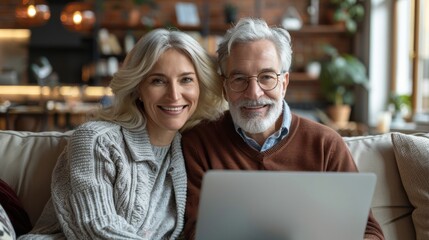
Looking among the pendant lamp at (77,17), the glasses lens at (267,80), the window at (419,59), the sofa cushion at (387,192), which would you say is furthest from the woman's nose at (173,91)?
the pendant lamp at (77,17)

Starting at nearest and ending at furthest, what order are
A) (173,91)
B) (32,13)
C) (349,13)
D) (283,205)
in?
1. (283,205)
2. (173,91)
3. (32,13)
4. (349,13)

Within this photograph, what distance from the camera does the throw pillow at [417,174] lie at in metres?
2.27

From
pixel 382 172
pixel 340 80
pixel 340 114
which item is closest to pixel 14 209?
pixel 382 172

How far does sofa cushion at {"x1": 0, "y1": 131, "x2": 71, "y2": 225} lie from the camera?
7.49 feet

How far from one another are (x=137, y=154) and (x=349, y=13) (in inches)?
245

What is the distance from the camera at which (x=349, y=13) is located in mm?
7875

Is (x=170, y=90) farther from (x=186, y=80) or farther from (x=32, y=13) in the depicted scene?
(x=32, y=13)

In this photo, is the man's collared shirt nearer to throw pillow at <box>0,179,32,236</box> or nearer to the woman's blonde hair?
the woman's blonde hair

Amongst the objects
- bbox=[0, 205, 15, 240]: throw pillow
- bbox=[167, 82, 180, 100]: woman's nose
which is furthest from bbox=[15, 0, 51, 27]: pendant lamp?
bbox=[0, 205, 15, 240]: throw pillow

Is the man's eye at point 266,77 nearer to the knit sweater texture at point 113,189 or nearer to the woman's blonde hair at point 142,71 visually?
the woman's blonde hair at point 142,71

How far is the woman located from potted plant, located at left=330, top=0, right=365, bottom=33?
230 inches

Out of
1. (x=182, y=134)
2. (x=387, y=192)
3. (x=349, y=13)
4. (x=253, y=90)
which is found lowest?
(x=387, y=192)

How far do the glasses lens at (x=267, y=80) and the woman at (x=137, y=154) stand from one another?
0.17 m

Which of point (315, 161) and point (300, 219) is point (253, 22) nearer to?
point (315, 161)
